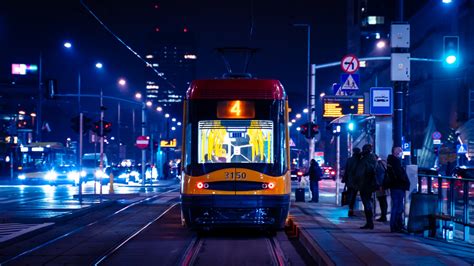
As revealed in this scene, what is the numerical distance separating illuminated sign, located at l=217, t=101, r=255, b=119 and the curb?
2898 millimetres

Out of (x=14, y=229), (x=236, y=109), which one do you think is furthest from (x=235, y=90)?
(x=14, y=229)

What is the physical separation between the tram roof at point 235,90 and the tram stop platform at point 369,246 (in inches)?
126

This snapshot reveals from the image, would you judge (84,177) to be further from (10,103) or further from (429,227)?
(429,227)

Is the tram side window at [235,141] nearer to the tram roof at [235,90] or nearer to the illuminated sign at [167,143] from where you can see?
the tram roof at [235,90]

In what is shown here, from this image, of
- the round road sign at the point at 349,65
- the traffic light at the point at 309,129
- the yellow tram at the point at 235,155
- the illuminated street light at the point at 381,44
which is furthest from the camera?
the illuminated street light at the point at 381,44

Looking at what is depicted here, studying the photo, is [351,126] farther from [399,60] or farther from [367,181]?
[367,181]

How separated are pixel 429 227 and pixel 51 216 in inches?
429

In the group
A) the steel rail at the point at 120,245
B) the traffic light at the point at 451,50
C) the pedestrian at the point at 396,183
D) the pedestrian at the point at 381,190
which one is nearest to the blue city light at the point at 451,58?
the traffic light at the point at 451,50

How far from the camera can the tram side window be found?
15.0m

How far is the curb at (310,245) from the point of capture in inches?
448

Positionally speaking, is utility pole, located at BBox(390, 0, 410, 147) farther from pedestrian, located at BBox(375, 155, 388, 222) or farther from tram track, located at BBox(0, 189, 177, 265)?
tram track, located at BBox(0, 189, 177, 265)

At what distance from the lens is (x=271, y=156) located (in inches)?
591

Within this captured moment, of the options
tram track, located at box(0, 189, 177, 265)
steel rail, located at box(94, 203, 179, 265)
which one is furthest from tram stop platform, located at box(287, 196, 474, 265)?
tram track, located at box(0, 189, 177, 265)

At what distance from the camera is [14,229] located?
17.1 m
